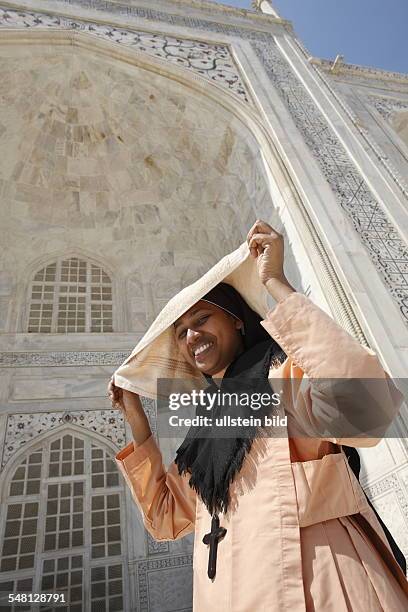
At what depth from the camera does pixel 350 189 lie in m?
3.11

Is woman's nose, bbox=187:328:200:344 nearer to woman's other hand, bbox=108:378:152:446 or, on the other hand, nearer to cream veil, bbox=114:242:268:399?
cream veil, bbox=114:242:268:399

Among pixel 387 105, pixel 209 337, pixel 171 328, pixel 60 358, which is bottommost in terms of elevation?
pixel 209 337

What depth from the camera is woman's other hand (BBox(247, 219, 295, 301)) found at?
0.85 meters

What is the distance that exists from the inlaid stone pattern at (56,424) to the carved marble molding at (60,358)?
1.70 ft

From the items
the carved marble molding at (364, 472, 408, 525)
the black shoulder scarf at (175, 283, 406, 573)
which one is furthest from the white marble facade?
the black shoulder scarf at (175, 283, 406, 573)

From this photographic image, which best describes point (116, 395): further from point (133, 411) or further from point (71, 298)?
point (71, 298)

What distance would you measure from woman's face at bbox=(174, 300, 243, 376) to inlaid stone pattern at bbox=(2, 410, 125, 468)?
2.73m

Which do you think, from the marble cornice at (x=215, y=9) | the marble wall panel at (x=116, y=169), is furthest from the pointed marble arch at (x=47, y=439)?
the marble cornice at (x=215, y=9)

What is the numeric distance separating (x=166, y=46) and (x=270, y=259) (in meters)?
4.59

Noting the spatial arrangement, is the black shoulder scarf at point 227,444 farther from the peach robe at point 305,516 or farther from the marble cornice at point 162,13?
the marble cornice at point 162,13

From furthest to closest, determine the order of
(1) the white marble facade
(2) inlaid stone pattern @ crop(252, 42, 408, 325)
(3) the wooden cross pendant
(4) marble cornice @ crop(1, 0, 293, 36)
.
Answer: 1. (4) marble cornice @ crop(1, 0, 293, 36)
2. (1) the white marble facade
3. (2) inlaid stone pattern @ crop(252, 42, 408, 325)
4. (3) the wooden cross pendant

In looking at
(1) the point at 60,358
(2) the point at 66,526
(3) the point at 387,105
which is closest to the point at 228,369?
(2) the point at 66,526

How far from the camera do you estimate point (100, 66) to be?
4320 mm

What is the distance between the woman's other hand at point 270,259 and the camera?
847 mm
